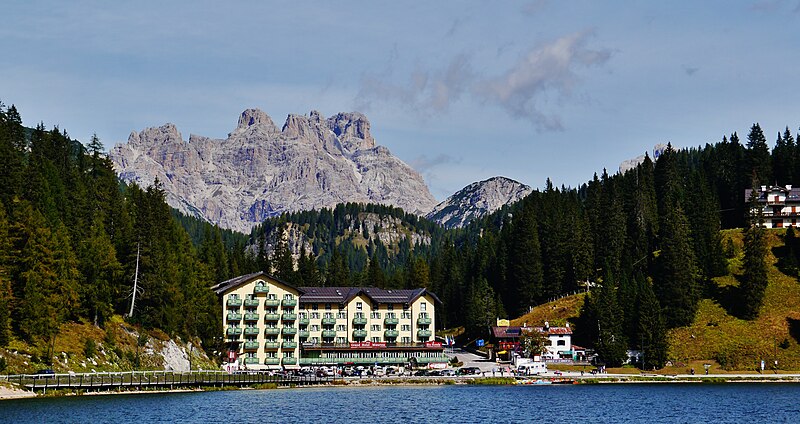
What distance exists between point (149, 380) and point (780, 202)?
135m

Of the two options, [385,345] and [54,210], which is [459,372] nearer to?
[385,345]

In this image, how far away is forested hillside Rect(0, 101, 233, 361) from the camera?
103m

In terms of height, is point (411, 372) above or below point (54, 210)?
below

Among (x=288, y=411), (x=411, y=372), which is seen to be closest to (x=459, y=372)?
(x=411, y=372)

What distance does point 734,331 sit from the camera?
5999 inches

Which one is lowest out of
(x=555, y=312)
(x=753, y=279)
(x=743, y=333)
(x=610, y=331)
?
(x=743, y=333)

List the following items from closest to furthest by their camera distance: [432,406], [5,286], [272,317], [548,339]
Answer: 1. [432,406]
2. [5,286]
3. [272,317]
4. [548,339]

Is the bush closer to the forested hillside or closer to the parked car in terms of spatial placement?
the forested hillside

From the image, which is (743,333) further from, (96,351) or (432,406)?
(96,351)

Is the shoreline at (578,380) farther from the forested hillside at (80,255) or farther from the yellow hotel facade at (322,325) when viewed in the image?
the forested hillside at (80,255)

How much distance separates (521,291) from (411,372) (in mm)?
39655

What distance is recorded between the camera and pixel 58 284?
10731cm

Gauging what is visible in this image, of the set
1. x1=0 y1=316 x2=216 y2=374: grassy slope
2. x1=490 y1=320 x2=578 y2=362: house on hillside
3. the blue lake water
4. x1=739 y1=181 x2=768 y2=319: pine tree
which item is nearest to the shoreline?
the blue lake water

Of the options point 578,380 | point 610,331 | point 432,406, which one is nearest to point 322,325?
point 578,380
